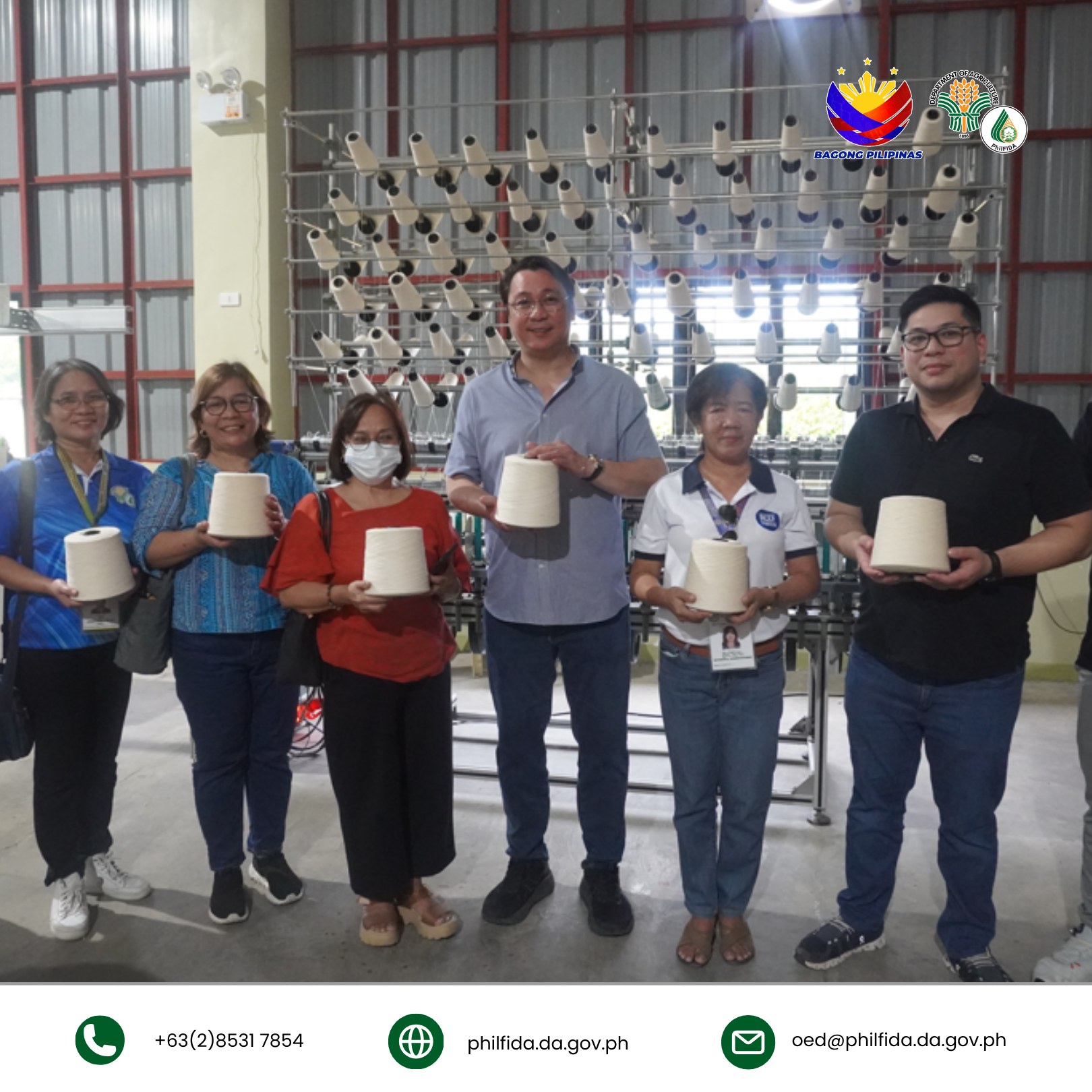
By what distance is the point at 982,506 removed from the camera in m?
1.76

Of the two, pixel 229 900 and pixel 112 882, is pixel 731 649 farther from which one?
pixel 112 882

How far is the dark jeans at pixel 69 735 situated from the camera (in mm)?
2135

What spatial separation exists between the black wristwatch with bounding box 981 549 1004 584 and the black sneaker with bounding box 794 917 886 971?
3.05 feet

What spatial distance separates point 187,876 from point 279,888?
0.39m

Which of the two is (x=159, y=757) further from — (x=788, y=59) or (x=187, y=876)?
(x=788, y=59)

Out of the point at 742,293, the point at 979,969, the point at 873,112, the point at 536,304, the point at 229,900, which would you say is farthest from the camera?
the point at 873,112

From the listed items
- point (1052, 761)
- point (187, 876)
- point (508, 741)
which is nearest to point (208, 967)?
point (187, 876)

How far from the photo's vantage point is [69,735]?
7.12 feet

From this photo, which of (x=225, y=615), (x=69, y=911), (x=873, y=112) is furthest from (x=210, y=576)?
(x=873, y=112)

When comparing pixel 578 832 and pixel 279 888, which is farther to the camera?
pixel 578 832

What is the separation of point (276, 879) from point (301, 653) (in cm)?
77

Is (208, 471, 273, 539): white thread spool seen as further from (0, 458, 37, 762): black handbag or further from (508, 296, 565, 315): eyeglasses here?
(508, 296, 565, 315): eyeglasses

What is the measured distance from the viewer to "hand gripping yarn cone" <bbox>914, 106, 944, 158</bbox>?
3.37 metres
